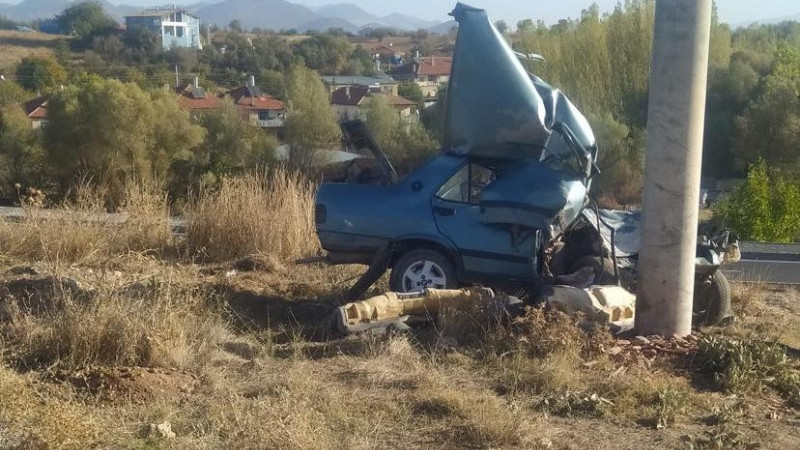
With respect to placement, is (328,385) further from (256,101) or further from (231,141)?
(256,101)

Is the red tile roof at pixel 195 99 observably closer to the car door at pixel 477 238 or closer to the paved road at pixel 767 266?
the paved road at pixel 767 266

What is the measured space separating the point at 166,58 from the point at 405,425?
77028 mm

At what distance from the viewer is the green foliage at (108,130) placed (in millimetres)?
41469

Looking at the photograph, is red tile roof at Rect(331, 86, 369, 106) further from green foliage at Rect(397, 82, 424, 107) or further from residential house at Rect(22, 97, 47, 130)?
residential house at Rect(22, 97, 47, 130)

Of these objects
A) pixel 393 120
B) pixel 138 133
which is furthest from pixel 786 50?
pixel 138 133

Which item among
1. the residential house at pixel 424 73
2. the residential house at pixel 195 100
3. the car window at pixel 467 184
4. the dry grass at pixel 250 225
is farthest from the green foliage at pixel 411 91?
the car window at pixel 467 184

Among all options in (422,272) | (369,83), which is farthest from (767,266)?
(369,83)

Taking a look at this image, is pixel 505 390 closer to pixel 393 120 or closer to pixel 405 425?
pixel 405 425

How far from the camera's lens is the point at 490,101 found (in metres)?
8.60

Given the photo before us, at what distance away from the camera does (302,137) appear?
155 ft

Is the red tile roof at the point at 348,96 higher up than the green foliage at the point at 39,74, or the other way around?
the green foliage at the point at 39,74

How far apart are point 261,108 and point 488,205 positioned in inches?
1843

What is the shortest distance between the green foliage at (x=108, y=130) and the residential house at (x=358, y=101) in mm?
9182

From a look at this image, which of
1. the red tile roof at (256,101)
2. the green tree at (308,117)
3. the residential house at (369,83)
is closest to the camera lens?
the green tree at (308,117)
